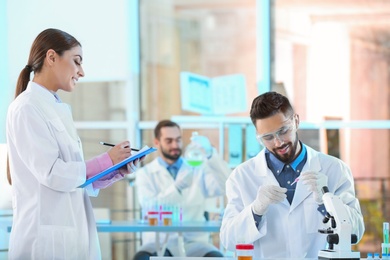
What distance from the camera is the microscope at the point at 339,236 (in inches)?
98.1

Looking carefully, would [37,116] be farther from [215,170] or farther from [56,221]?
[215,170]

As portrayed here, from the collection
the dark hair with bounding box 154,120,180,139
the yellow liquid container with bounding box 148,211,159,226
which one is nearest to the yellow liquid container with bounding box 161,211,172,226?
the yellow liquid container with bounding box 148,211,159,226

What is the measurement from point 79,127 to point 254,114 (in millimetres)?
4465

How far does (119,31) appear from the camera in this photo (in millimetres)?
7094

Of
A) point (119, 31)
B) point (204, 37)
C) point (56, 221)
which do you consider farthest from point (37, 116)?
point (204, 37)

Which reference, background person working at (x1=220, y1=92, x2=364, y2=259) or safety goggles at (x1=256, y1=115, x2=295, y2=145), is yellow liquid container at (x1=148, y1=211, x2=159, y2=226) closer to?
background person working at (x1=220, y1=92, x2=364, y2=259)

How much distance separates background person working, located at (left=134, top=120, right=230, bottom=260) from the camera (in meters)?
5.72

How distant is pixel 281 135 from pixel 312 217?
0.33 meters

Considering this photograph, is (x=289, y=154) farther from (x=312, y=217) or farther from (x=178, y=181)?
(x=178, y=181)

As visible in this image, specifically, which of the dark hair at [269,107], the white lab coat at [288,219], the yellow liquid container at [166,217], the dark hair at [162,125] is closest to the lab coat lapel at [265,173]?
the white lab coat at [288,219]

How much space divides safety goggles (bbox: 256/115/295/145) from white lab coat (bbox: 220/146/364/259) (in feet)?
0.37

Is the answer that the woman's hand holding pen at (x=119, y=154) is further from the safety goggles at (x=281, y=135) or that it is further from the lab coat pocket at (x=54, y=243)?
the safety goggles at (x=281, y=135)

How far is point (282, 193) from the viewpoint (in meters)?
2.89

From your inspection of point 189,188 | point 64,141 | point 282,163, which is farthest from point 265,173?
point 189,188
